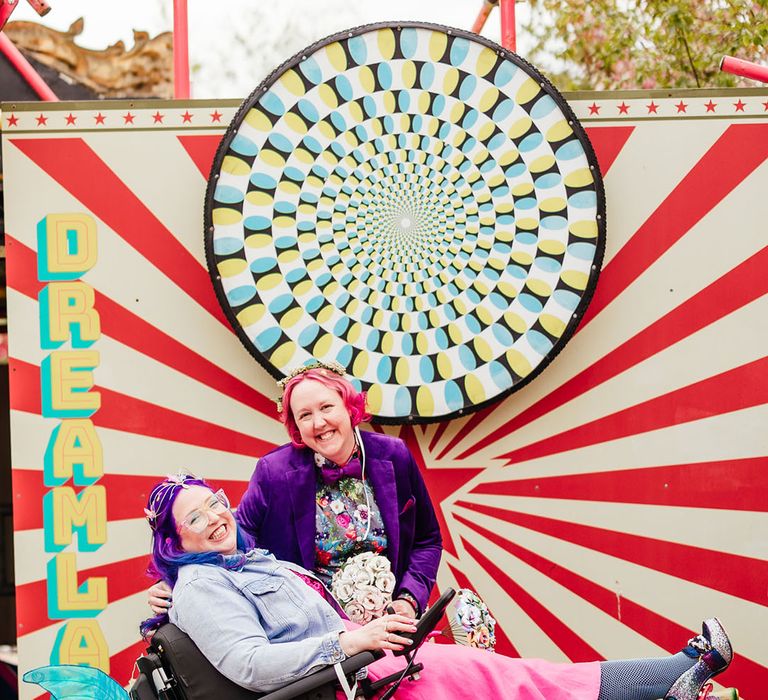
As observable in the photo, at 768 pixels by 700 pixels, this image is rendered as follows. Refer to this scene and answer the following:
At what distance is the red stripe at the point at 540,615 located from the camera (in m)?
3.48

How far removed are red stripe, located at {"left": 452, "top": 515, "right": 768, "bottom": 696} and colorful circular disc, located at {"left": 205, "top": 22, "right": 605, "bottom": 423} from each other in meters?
0.56

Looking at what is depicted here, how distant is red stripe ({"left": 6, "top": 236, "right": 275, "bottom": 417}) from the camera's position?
343 centimetres

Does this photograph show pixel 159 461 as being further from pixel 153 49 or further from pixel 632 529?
pixel 153 49

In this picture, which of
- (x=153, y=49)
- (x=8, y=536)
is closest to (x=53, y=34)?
(x=153, y=49)

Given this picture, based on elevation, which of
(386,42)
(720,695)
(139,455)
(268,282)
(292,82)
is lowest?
(720,695)

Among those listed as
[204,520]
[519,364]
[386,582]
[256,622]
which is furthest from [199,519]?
[519,364]

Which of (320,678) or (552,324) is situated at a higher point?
(552,324)

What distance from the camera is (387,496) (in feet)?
9.90

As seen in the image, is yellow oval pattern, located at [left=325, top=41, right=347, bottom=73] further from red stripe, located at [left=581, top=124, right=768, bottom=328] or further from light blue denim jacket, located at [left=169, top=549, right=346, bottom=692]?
light blue denim jacket, located at [left=169, top=549, right=346, bottom=692]

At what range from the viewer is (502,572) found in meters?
3.49

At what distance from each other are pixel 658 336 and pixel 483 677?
1.49 meters

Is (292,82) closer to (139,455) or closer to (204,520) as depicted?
(139,455)

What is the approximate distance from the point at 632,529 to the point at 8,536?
5.03 metres

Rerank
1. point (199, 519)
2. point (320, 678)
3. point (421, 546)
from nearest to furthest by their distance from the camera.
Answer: point (320, 678) < point (199, 519) < point (421, 546)
